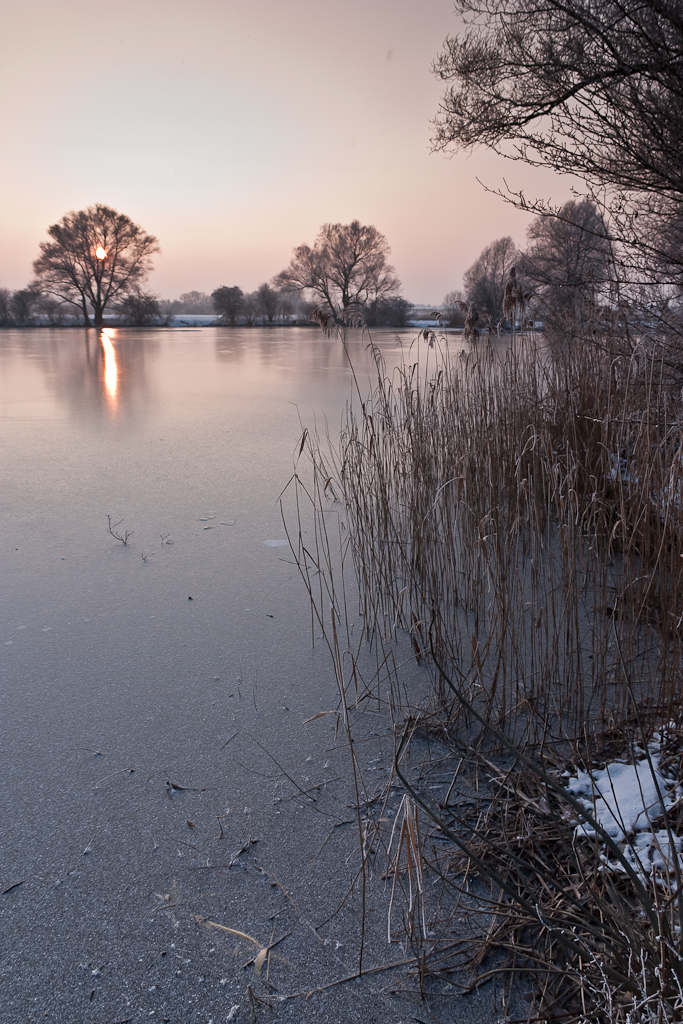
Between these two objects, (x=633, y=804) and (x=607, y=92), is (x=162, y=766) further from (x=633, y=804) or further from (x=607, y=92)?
(x=607, y=92)

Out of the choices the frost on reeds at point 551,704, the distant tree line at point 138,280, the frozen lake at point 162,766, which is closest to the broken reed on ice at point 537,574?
the frost on reeds at point 551,704

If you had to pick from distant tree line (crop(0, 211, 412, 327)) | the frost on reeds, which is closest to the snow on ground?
the frost on reeds

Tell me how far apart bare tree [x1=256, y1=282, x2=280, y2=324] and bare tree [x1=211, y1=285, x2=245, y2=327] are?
0.79 m

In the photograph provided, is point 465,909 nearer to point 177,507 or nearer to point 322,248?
point 177,507

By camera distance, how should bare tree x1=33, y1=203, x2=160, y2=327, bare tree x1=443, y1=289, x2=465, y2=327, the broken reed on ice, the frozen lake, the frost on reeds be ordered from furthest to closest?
bare tree x1=33, y1=203, x2=160, y2=327 → bare tree x1=443, y1=289, x2=465, y2=327 → the broken reed on ice → the frozen lake → the frost on reeds

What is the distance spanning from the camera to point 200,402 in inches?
226

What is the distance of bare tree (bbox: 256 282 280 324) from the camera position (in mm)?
24203

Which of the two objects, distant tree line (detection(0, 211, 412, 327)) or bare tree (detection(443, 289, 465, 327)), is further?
distant tree line (detection(0, 211, 412, 327))

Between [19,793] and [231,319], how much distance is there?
25414 millimetres

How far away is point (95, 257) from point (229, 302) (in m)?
5.13

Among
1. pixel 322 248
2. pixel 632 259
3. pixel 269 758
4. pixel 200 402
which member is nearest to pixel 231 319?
pixel 322 248

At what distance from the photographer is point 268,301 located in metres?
24.3

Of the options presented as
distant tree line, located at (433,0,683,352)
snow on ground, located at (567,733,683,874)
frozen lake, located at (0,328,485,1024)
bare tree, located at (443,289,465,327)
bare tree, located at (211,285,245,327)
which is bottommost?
frozen lake, located at (0,328,485,1024)

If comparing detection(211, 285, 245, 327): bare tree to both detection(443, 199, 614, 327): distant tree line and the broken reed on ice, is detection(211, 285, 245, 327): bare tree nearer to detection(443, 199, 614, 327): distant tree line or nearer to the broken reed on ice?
detection(443, 199, 614, 327): distant tree line
